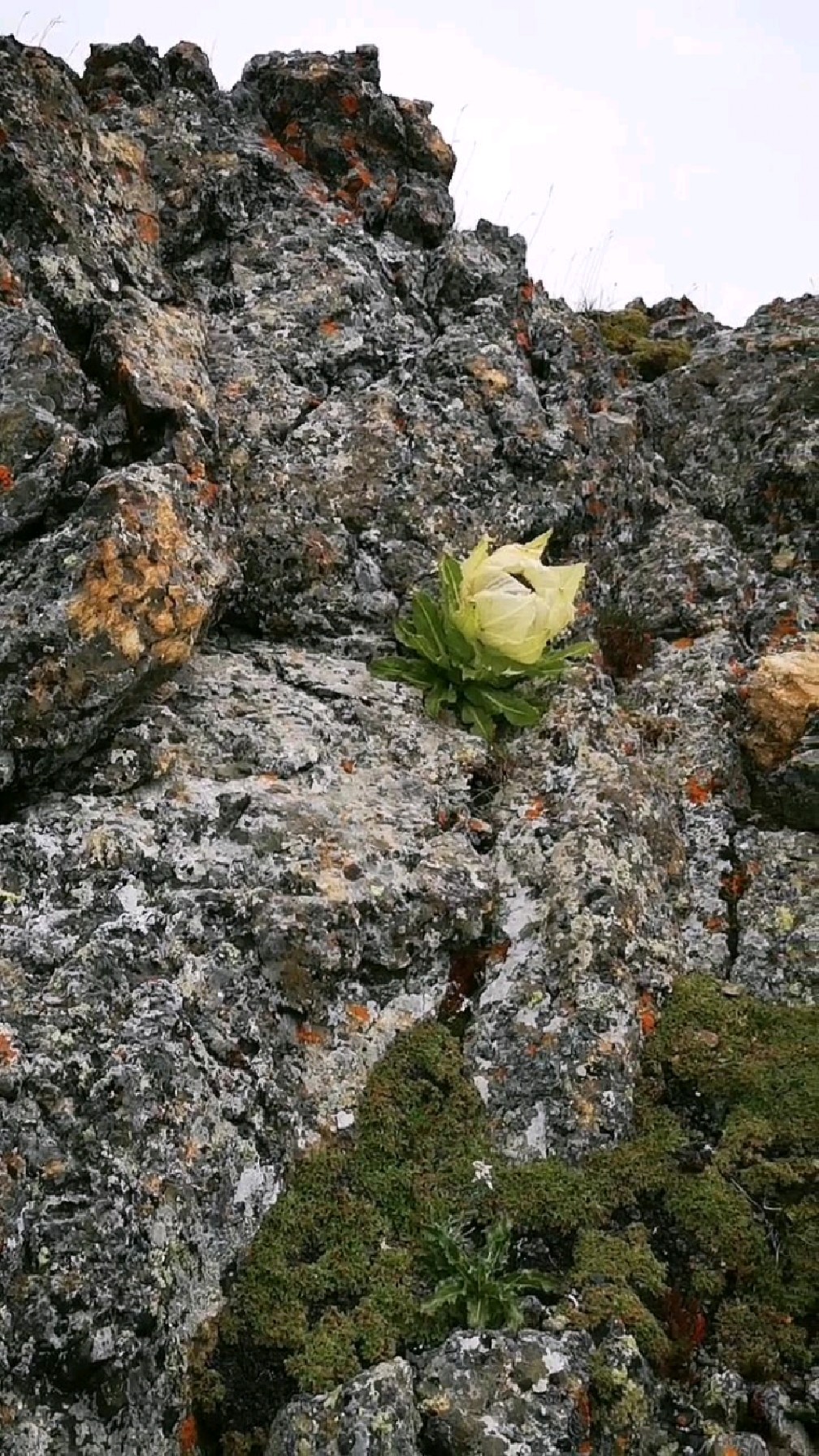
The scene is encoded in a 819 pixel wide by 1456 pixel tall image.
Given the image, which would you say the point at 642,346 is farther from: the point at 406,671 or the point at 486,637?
the point at 406,671

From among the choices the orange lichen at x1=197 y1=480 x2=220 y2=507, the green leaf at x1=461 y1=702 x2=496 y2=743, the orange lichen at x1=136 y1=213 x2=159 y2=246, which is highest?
the orange lichen at x1=136 y1=213 x2=159 y2=246

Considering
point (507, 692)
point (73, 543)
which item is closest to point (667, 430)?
point (507, 692)

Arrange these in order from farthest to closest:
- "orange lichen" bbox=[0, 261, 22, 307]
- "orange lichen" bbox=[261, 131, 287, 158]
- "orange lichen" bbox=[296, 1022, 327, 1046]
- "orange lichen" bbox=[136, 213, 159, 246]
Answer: "orange lichen" bbox=[261, 131, 287, 158] < "orange lichen" bbox=[136, 213, 159, 246] < "orange lichen" bbox=[0, 261, 22, 307] < "orange lichen" bbox=[296, 1022, 327, 1046]

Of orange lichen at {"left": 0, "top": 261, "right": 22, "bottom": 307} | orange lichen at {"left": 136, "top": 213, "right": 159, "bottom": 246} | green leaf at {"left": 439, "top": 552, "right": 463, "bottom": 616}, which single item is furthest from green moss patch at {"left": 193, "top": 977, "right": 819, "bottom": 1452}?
orange lichen at {"left": 136, "top": 213, "right": 159, "bottom": 246}

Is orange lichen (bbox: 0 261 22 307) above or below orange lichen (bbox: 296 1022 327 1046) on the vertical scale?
above

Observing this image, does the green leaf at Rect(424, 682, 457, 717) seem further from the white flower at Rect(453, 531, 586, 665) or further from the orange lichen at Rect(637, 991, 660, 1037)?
the orange lichen at Rect(637, 991, 660, 1037)

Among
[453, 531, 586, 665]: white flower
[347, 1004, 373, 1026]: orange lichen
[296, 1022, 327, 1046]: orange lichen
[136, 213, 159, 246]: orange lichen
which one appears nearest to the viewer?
[296, 1022, 327, 1046]: orange lichen

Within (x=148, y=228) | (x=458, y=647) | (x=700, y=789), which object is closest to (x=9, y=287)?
(x=148, y=228)
